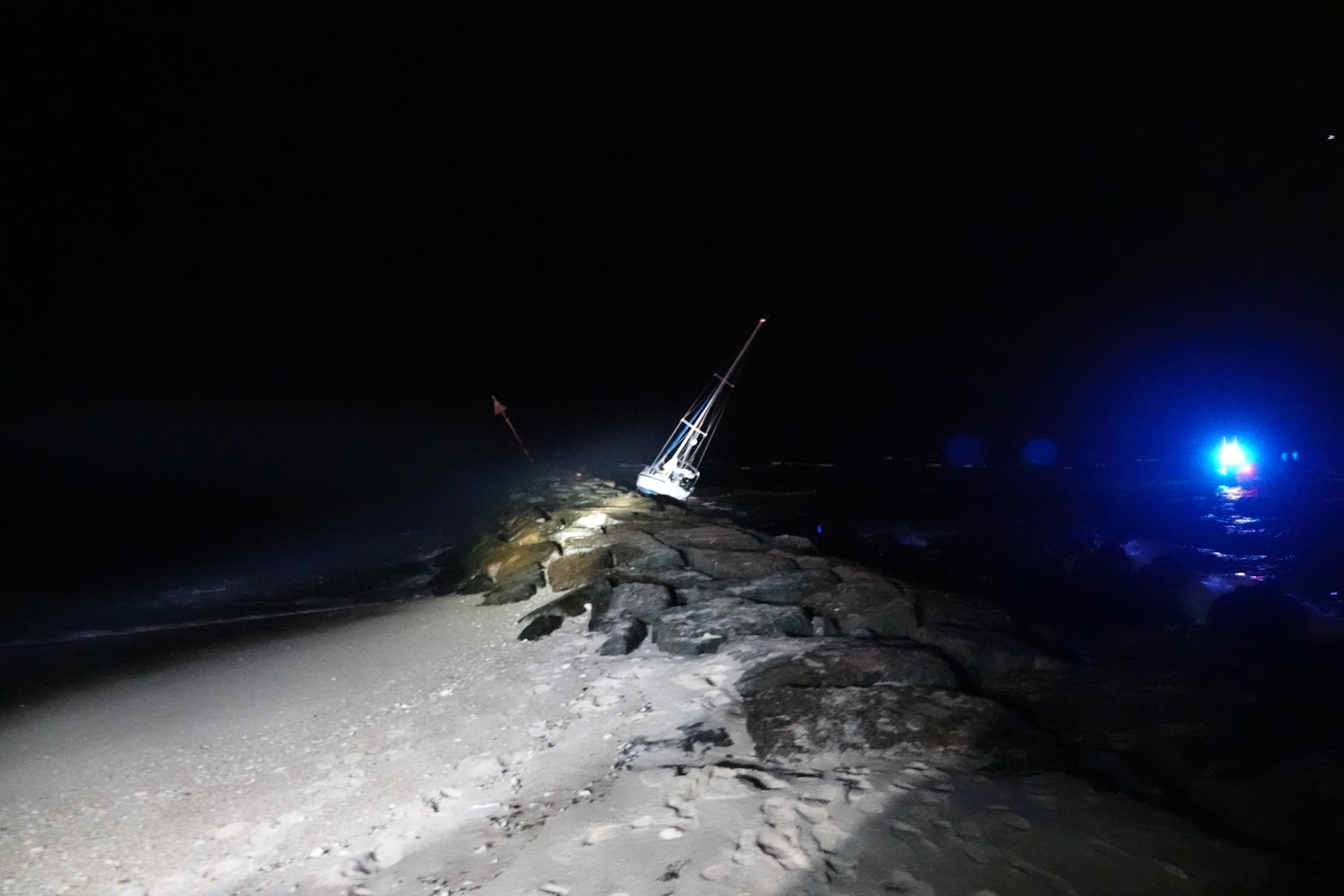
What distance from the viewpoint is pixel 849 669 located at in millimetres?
5848

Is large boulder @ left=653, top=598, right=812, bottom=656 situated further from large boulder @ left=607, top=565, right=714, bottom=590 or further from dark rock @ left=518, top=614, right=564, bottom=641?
dark rock @ left=518, top=614, right=564, bottom=641

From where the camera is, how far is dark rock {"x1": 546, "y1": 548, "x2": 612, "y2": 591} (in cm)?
906

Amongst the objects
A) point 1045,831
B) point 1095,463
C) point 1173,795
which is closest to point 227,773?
point 1045,831

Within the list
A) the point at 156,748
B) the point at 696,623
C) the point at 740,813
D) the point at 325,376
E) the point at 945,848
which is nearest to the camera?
the point at 945,848

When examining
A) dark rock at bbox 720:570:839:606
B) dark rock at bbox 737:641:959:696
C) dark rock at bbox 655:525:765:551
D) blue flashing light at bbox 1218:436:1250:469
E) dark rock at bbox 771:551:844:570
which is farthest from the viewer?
blue flashing light at bbox 1218:436:1250:469

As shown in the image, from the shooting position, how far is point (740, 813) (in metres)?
3.90

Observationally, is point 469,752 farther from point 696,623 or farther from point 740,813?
point 696,623

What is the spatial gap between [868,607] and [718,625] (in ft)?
5.45

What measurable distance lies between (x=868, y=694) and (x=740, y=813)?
5.78 feet

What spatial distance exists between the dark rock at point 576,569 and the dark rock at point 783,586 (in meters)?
1.70

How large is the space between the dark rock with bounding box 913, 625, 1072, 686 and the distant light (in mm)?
51450

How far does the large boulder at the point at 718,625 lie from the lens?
6.78 meters

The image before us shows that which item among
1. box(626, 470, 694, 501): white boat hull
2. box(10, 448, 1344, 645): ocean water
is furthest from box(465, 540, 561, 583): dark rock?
box(626, 470, 694, 501): white boat hull

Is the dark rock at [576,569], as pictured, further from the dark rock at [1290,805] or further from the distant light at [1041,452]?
the distant light at [1041,452]
